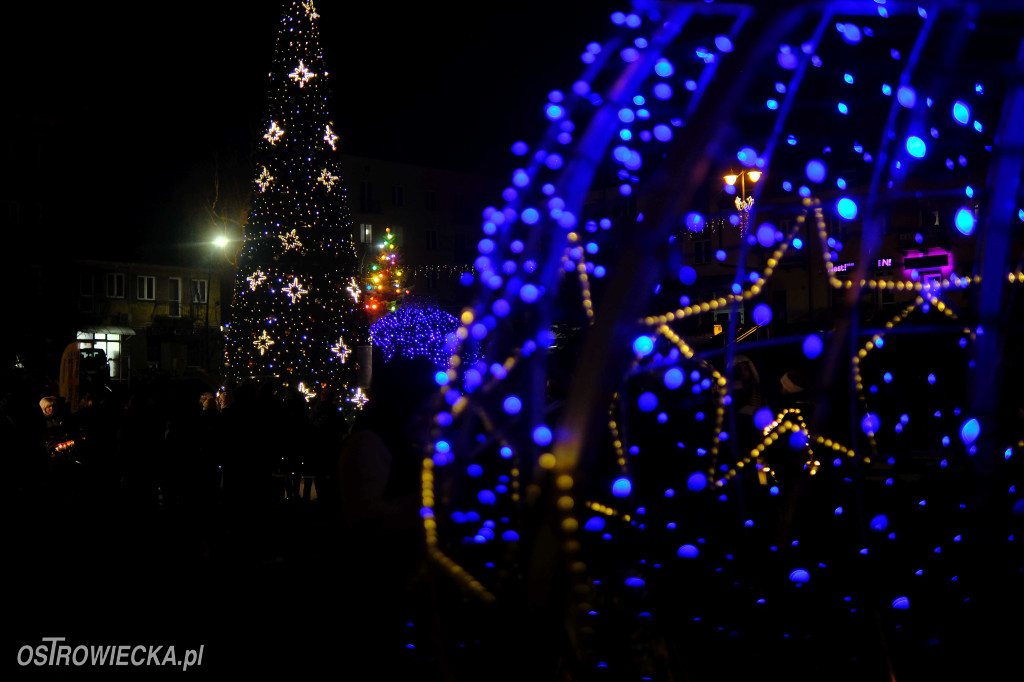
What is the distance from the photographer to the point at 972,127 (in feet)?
14.8

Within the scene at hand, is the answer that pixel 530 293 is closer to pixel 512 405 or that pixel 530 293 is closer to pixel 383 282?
pixel 512 405

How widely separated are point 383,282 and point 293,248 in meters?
7.26

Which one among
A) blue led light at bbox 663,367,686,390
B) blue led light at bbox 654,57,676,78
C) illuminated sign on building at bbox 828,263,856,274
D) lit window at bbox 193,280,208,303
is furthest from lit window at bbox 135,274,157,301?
illuminated sign on building at bbox 828,263,856,274

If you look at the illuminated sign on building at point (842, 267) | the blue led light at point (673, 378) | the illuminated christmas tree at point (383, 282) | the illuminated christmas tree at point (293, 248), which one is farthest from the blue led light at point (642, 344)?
the illuminated christmas tree at point (383, 282)

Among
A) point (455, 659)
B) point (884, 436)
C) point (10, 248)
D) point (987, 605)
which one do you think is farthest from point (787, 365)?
point (10, 248)

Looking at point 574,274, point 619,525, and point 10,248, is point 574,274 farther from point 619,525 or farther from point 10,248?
point 10,248

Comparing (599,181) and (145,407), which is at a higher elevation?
(599,181)

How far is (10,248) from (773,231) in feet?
140

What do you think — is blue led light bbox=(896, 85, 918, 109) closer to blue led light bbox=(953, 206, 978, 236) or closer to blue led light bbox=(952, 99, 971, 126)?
blue led light bbox=(952, 99, 971, 126)

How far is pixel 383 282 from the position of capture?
25688 mm

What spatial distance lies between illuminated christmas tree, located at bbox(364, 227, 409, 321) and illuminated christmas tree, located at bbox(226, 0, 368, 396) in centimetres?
605

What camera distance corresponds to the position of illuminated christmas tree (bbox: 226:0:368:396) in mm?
18328

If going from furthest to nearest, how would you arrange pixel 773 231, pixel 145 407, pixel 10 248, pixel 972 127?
pixel 10 248, pixel 145 407, pixel 972 127, pixel 773 231

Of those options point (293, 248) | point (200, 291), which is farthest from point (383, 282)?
point (200, 291)
